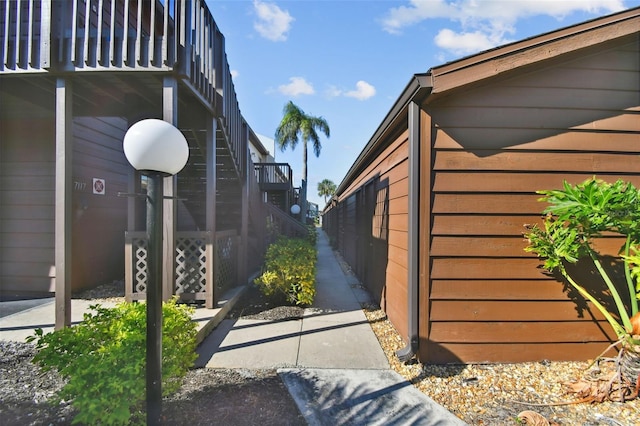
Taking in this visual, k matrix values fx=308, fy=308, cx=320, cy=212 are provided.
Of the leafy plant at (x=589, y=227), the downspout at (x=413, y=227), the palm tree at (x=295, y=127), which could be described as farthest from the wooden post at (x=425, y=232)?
the palm tree at (x=295, y=127)

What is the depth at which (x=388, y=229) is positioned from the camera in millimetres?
4113

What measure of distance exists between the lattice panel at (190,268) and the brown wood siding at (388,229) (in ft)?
8.21

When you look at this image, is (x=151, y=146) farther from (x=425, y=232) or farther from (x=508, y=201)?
(x=508, y=201)

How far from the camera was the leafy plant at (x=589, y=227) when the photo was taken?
2.31 m

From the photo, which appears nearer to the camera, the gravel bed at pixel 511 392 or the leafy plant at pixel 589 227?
the gravel bed at pixel 511 392

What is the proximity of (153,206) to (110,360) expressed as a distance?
0.93 metres

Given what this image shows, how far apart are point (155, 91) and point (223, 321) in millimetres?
3190

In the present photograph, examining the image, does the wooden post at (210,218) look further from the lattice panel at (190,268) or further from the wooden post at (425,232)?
Result: the wooden post at (425,232)

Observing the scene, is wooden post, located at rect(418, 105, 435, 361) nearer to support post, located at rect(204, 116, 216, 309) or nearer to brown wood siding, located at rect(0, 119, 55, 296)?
support post, located at rect(204, 116, 216, 309)

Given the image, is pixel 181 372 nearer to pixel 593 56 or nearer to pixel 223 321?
pixel 223 321

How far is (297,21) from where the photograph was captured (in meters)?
4.99

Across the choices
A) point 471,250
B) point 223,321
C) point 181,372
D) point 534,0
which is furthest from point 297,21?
point 181,372

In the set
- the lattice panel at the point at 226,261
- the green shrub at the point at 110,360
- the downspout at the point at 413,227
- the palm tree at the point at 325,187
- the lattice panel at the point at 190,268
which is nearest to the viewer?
the green shrub at the point at 110,360

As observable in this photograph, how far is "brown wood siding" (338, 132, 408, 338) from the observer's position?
11.0 ft
